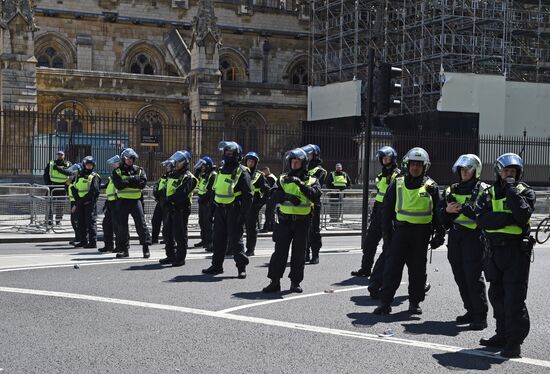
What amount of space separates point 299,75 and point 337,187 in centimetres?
2034

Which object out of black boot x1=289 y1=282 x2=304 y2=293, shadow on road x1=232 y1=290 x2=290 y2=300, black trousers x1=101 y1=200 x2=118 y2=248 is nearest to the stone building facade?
black trousers x1=101 y1=200 x2=118 y2=248

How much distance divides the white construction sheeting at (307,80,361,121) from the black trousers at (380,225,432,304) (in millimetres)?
26097

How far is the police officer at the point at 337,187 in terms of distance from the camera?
71.6 ft

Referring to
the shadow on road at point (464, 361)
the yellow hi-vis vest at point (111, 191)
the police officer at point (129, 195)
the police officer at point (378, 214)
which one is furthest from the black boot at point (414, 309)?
the yellow hi-vis vest at point (111, 191)

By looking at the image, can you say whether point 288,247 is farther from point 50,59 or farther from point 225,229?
point 50,59

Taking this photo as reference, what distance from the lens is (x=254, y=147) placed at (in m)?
35.7

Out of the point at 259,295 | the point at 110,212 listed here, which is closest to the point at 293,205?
the point at 259,295

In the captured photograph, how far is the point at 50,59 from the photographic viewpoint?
1489 inches

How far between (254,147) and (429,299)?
25.6 metres

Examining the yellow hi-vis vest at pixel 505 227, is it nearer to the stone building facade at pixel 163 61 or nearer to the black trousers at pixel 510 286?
the black trousers at pixel 510 286

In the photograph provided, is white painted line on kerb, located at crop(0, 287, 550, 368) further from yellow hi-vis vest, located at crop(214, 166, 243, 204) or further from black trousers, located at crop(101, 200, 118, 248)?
black trousers, located at crop(101, 200, 118, 248)

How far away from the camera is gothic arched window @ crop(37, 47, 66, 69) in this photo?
123ft

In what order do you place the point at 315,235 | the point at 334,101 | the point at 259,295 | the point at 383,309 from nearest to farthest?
the point at 383,309 < the point at 259,295 < the point at 315,235 < the point at 334,101

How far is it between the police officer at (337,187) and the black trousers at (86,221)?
291 inches
